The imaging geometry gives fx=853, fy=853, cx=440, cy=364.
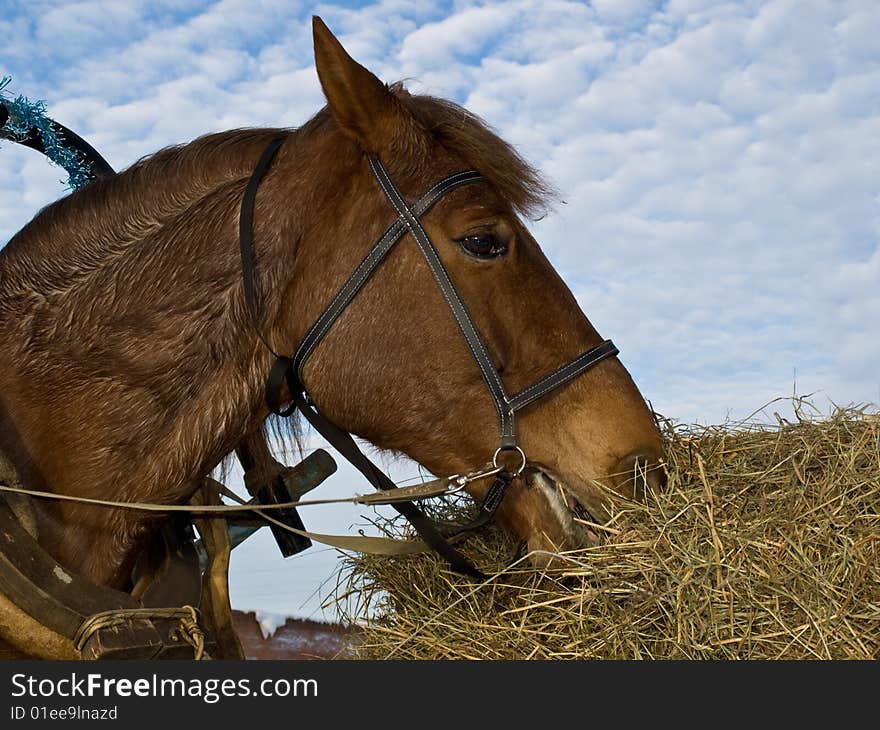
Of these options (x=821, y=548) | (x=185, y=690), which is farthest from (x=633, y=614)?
(x=185, y=690)

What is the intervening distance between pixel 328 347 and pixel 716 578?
120 cm

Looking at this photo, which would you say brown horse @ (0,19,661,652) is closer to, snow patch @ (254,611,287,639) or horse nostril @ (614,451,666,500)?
horse nostril @ (614,451,666,500)

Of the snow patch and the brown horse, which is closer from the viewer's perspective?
the brown horse

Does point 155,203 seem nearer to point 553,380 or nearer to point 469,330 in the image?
point 469,330

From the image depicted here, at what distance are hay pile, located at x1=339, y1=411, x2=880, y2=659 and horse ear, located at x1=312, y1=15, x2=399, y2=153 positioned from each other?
4.20 ft

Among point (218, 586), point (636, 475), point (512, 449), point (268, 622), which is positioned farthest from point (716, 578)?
point (268, 622)

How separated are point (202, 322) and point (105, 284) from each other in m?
0.36

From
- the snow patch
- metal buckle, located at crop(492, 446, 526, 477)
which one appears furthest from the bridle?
the snow patch

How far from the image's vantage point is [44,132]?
3.39 metres

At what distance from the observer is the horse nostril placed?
7.57ft

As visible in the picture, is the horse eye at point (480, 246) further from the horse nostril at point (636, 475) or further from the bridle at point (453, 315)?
the horse nostril at point (636, 475)

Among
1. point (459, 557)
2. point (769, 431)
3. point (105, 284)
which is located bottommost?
point (459, 557)

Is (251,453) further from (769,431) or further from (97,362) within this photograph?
(769,431)

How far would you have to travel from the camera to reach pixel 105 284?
101 inches
